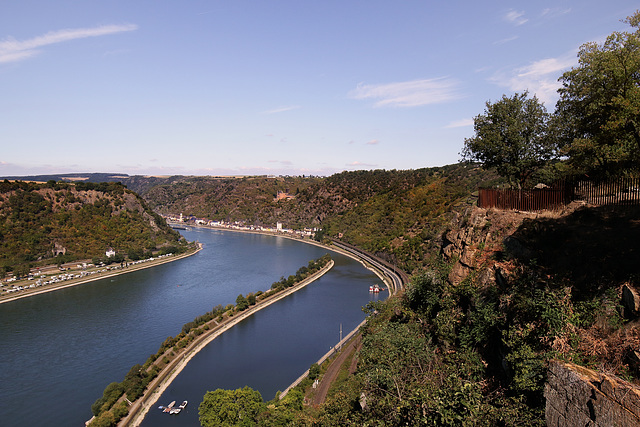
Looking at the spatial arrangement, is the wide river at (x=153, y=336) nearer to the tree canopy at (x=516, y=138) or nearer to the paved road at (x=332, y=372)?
the paved road at (x=332, y=372)

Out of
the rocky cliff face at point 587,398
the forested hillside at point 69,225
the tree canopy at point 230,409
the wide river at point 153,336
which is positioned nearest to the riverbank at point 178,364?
the wide river at point 153,336

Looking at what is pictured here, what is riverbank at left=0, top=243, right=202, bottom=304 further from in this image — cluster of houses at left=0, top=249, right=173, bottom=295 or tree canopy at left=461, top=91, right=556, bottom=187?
tree canopy at left=461, top=91, right=556, bottom=187

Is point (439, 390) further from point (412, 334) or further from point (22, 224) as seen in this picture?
point (22, 224)

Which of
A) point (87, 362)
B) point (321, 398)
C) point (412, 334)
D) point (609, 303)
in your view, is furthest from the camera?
point (87, 362)

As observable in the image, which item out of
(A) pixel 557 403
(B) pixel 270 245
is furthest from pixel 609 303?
(B) pixel 270 245

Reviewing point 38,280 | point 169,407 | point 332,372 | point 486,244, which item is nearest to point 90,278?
point 38,280
